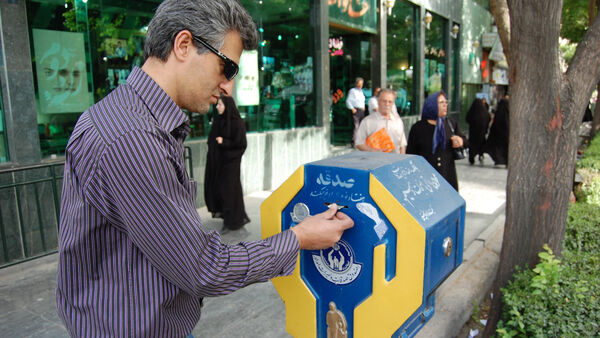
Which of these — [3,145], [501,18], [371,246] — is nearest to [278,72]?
[501,18]

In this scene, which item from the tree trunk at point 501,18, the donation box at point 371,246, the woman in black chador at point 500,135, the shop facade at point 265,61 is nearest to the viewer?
the donation box at point 371,246

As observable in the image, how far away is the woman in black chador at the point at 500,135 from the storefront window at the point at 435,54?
207 inches

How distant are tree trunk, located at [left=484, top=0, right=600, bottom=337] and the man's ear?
2.29 meters

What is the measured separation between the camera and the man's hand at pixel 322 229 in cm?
138

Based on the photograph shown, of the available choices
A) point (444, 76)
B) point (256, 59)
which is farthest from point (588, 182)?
point (444, 76)

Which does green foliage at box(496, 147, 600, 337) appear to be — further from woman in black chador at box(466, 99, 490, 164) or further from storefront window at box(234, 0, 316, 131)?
woman in black chador at box(466, 99, 490, 164)

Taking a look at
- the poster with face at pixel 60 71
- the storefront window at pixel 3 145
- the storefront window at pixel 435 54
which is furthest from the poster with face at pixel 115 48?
the storefront window at pixel 435 54

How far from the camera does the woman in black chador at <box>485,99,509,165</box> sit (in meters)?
10.2

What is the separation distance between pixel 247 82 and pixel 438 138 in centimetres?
410

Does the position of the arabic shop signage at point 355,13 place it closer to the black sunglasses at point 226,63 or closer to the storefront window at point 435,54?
the storefront window at point 435,54

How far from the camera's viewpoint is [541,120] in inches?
109

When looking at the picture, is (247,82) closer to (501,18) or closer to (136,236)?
(501,18)

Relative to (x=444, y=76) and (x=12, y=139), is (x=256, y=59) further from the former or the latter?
(x=444, y=76)

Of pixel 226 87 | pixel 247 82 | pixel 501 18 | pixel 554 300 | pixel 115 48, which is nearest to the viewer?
pixel 226 87
